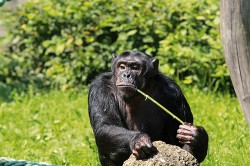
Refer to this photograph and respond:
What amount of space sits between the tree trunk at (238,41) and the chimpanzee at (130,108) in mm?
760

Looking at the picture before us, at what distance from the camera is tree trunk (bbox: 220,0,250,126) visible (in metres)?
4.70

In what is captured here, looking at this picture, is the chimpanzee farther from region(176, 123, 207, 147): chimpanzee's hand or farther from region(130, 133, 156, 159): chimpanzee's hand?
region(130, 133, 156, 159): chimpanzee's hand

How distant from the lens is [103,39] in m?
10.4

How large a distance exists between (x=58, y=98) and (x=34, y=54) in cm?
137

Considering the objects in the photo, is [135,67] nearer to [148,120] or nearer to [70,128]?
[148,120]

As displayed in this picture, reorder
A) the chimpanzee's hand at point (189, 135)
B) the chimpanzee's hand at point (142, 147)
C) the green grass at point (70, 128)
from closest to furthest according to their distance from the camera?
1. the chimpanzee's hand at point (142, 147)
2. the chimpanzee's hand at point (189, 135)
3. the green grass at point (70, 128)

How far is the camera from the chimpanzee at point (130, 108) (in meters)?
5.69

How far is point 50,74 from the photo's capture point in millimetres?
10398

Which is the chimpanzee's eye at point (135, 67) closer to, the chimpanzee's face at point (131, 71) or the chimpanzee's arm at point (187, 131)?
the chimpanzee's face at point (131, 71)

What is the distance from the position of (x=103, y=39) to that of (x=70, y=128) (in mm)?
2324

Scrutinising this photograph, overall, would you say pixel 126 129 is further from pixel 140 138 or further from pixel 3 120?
pixel 3 120

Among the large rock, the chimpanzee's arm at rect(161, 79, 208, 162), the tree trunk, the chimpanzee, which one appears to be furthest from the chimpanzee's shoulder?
the tree trunk

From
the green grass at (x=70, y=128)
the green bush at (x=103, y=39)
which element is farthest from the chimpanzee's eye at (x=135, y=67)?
the green bush at (x=103, y=39)

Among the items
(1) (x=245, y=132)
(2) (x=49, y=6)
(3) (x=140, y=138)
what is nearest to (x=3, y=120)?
(2) (x=49, y=6)
